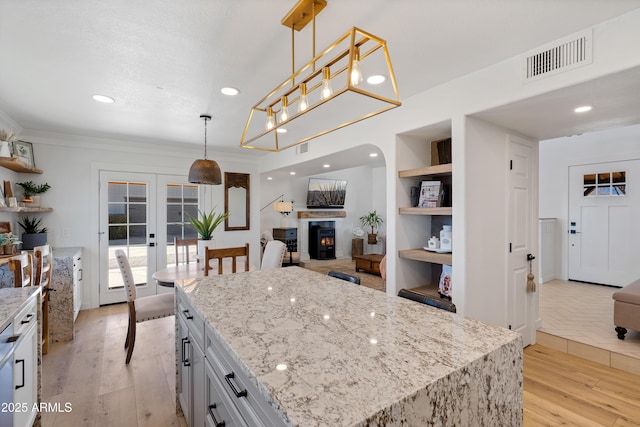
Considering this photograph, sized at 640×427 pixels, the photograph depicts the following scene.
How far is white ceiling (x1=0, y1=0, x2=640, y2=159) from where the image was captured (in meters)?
1.58

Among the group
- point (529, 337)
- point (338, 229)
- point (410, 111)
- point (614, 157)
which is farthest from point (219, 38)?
point (338, 229)

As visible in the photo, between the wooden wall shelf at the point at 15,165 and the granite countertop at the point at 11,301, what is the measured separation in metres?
1.87

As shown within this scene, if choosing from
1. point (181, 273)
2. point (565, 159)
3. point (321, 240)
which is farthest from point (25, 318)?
point (565, 159)

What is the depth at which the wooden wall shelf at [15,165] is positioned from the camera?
2.99 metres

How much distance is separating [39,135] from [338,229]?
6.44 metres

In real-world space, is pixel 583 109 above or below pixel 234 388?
above

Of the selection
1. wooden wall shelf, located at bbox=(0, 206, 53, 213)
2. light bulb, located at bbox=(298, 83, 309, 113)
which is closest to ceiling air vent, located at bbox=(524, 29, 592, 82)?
light bulb, located at bbox=(298, 83, 309, 113)

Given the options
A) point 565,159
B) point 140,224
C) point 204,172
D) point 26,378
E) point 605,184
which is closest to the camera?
point 26,378

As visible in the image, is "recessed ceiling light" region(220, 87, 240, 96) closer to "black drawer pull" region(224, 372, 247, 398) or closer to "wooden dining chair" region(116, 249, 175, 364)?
"wooden dining chair" region(116, 249, 175, 364)

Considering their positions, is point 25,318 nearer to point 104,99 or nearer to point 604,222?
point 104,99

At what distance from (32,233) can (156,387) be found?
2.90 metres

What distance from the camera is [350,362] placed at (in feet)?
3.06

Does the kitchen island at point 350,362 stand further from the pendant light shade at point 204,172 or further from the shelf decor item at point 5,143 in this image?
the shelf decor item at point 5,143

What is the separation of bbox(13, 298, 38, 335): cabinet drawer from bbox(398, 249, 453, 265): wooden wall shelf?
8.82ft
